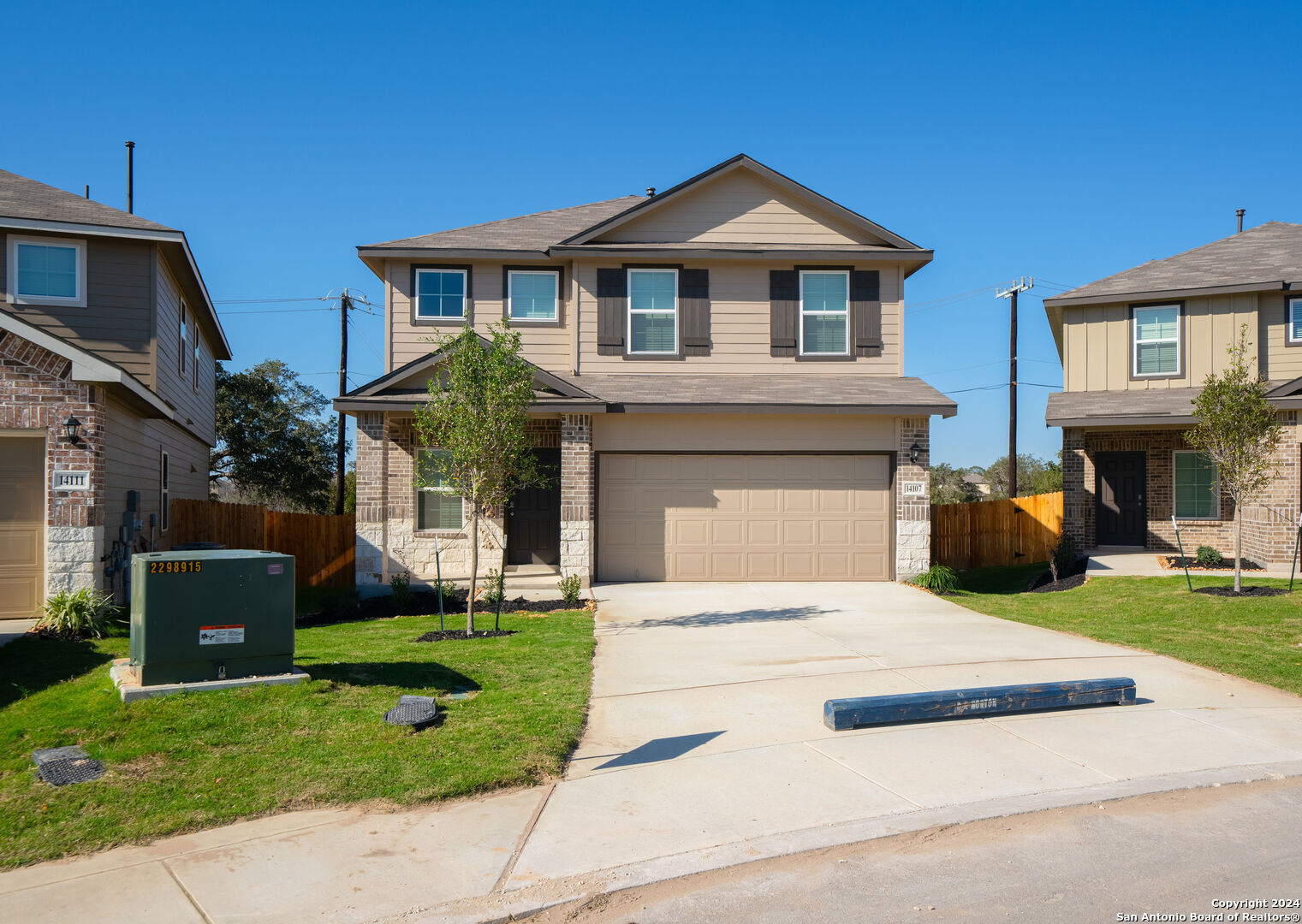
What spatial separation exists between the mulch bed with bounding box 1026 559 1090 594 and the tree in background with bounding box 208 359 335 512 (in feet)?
81.9

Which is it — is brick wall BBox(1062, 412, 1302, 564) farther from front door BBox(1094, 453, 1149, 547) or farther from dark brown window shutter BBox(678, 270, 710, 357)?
dark brown window shutter BBox(678, 270, 710, 357)

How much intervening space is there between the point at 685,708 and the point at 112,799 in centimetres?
437

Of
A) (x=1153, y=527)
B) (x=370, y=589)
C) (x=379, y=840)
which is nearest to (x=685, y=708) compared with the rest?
(x=379, y=840)

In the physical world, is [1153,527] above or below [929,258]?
below

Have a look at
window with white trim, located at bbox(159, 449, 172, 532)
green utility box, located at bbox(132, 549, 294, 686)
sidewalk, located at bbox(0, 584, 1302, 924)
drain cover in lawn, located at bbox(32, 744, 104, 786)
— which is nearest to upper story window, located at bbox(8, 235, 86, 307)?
window with white trim, located at bbox(159, 449, 172, 532)

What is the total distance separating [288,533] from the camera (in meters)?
19.2

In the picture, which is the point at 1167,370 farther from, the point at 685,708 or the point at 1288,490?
the point at 685,708

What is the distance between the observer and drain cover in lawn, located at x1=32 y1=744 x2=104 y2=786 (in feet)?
19.3

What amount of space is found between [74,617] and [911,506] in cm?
1310

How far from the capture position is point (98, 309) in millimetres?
16016

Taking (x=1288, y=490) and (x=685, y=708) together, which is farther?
(x=1288, y=490)

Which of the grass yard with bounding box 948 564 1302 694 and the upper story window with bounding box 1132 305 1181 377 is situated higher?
the upper story window with bounding box 1132 305 1181 377

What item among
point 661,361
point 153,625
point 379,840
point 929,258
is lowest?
point 379,840

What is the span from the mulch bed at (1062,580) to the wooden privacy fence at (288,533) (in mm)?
13419
